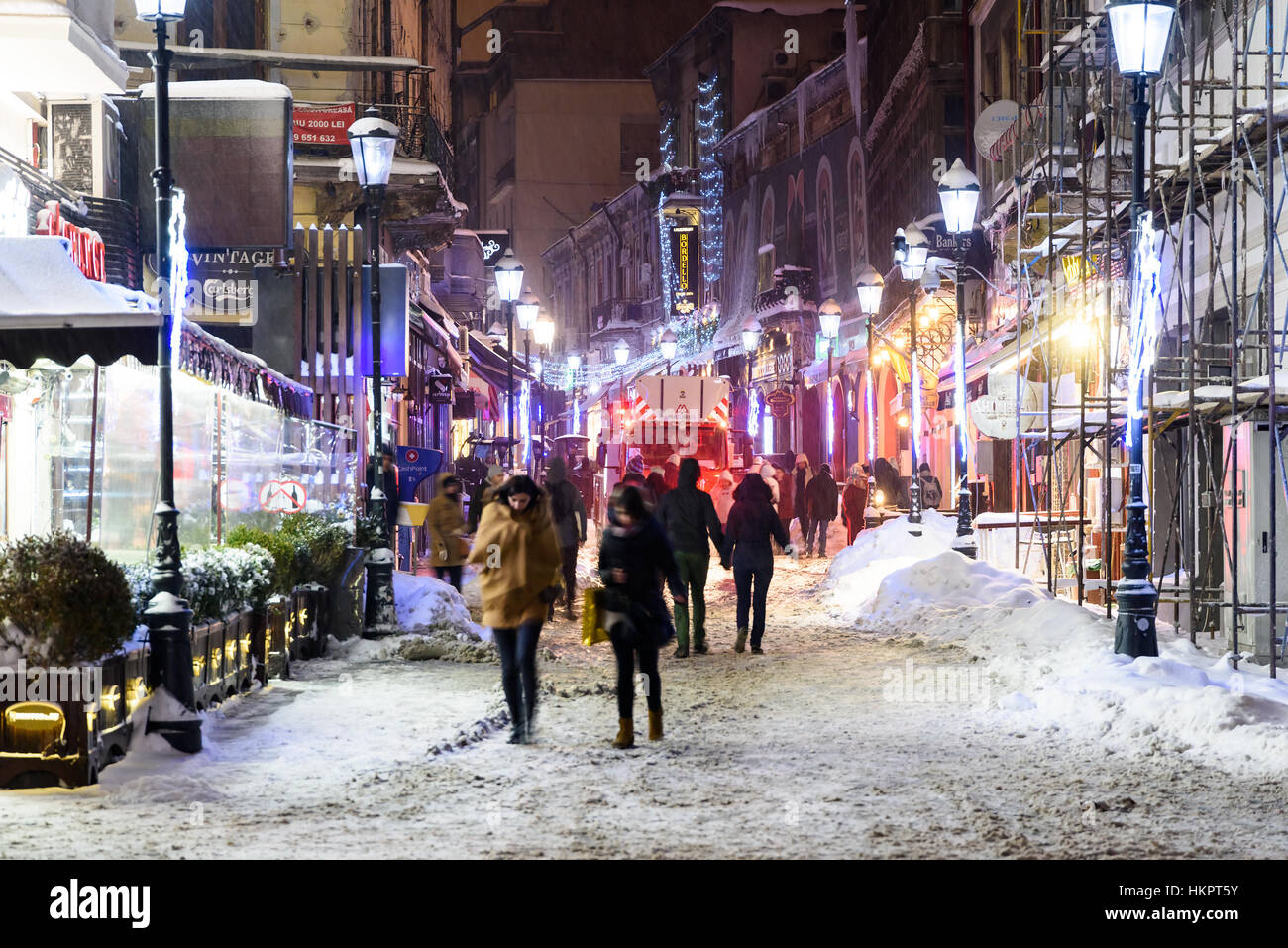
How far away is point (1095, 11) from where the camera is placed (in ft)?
66.9

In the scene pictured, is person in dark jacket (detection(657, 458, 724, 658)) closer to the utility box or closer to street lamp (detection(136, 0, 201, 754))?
the utility box

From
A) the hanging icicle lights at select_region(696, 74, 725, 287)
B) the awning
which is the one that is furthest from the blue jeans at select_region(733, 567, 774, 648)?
the hanging icicle lights at select_region(696, 74, 725, 287)

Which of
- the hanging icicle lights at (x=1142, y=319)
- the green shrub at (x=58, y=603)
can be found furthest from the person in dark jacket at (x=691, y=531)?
the green shrub at (x=58, y=603)

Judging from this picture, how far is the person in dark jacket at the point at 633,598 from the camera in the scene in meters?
10.3

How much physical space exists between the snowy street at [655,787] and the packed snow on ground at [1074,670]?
209 millimetres

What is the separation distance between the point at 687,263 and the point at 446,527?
5155 centimetres

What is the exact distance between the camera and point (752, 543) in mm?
15805

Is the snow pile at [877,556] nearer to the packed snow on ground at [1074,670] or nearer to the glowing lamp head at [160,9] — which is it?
the packed snow on ground at [1074,670]

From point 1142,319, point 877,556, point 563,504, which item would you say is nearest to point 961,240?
point 877,556
